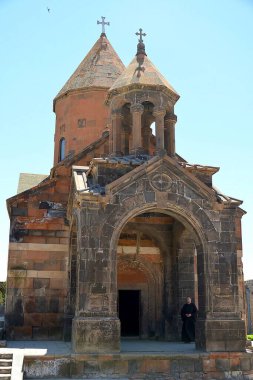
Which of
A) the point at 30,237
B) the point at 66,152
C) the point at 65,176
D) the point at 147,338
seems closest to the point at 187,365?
the point at 147,338

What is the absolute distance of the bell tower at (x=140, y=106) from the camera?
13.4 meters

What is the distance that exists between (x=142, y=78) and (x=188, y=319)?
23.7 feet

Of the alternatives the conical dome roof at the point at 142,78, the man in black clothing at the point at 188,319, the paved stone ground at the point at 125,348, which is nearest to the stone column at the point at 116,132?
the conical dome roof at the point at 142,78

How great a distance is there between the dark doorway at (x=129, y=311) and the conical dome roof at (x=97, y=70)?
8890mm

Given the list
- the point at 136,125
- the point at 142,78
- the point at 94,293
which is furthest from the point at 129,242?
the point at 142,78

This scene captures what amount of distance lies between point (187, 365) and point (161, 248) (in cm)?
480

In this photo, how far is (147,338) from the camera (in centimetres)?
1442

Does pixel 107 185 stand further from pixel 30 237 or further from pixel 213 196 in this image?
pixel 30 237

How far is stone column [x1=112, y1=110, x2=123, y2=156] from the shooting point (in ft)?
46.2

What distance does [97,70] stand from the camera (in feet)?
65.4

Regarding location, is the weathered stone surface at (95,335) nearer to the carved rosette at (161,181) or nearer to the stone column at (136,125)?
the carved rosette at (161,181)

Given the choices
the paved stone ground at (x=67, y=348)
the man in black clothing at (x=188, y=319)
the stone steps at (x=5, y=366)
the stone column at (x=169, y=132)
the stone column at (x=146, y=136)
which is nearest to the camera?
the stone steps at (x=5, y=366)

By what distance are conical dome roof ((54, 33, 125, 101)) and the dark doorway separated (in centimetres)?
889

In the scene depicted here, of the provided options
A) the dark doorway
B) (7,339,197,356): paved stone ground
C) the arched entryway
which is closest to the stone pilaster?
the arched entryway
